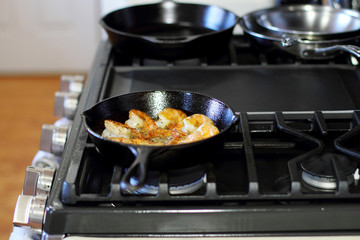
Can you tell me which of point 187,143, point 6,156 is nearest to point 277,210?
point 187,143

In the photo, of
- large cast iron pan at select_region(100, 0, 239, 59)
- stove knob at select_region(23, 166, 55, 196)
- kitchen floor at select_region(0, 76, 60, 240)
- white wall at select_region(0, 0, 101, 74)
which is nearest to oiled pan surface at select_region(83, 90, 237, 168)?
stove knob at select_region(23, 166, 55, 196)

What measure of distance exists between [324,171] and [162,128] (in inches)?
9.9

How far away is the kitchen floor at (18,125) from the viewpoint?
95.5 inches

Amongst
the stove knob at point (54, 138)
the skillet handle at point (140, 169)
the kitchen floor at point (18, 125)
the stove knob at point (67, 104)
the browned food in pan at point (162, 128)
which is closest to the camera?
the skillet handle at point (140, 169)

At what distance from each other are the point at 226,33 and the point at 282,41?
0.13 m

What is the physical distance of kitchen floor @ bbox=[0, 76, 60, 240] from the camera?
95.5 inches

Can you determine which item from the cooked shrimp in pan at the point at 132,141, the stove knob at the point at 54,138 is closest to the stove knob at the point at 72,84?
the stove knob at the point at 54,138

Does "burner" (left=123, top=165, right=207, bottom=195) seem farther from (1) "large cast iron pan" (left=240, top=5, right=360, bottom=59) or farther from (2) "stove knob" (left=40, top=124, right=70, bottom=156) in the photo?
(1) "large cast iron pan" (left=240, top=5, right=360, bottom=59)

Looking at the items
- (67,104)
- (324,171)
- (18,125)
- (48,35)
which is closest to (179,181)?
(324,171)

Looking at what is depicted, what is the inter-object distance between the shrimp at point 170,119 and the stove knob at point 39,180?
0.61 feet

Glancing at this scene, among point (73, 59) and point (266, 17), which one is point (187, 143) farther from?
point (73, 59)

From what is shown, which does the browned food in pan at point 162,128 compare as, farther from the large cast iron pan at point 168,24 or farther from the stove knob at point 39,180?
the large cast iron pan at point 168,24

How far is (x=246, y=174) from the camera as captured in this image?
0.81 metres

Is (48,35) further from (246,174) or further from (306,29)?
(246,174)
